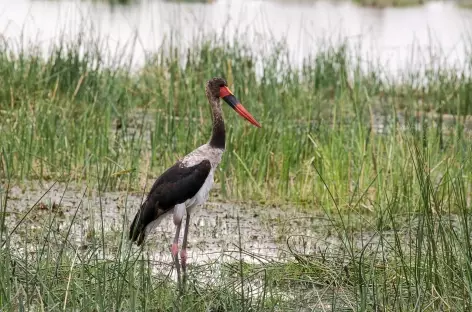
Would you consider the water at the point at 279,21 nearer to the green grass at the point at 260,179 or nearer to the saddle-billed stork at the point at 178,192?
the green grass at the point at 260,179

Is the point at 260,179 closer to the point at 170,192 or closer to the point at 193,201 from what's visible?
the point at 193,201

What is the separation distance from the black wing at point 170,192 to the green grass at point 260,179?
0.19m

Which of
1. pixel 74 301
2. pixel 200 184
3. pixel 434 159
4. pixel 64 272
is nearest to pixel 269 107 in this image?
pixel 434 159

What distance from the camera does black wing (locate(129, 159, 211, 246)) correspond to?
446 centimetres

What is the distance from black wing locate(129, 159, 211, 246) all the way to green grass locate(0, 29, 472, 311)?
188 millimetres

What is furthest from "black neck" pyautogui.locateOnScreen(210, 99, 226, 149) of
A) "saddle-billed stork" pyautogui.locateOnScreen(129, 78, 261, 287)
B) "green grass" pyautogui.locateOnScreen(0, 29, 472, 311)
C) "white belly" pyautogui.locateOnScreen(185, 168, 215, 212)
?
"green grass" pyautogui.locateOnScreen(0, 29, 472, 311)

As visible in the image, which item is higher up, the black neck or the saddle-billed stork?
the black neck

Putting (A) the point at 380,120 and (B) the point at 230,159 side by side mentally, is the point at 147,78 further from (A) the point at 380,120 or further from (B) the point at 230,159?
(B) the point at 230,159

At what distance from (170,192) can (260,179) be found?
188 centimetres

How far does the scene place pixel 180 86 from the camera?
8484 mm

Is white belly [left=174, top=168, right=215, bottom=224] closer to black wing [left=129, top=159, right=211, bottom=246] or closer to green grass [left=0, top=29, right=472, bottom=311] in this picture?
black wing [left=129, top=159, right=211, bottom=246]

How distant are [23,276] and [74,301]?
65 centimetres

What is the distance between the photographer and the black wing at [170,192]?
4.46 meters

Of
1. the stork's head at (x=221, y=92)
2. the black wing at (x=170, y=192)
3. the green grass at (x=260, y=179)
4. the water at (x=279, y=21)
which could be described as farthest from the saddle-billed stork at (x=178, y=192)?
the water at (x=279, y=21)
